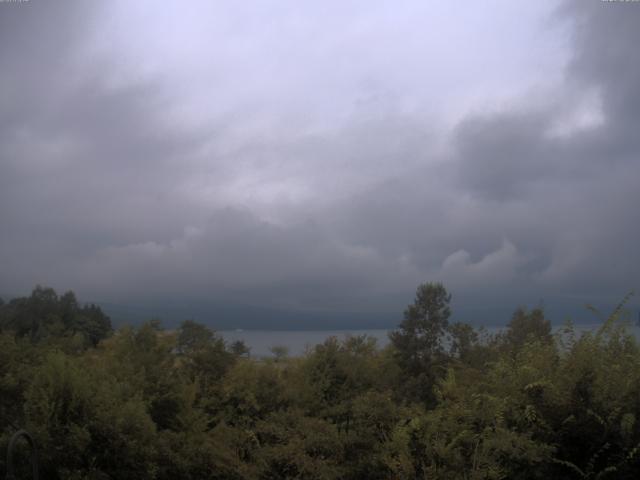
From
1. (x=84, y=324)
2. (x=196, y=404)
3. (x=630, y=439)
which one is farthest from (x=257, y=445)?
(x=84, y=324)

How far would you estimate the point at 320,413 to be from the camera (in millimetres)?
13250

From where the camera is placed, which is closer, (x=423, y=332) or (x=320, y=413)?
(x=320, y=413)

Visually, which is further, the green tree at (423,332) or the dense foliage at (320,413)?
the green tree at (423,332)

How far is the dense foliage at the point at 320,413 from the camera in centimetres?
832

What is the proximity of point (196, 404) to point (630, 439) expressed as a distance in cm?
941

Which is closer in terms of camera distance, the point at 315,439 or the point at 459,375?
the point at 315,439

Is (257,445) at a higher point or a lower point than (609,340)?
lower

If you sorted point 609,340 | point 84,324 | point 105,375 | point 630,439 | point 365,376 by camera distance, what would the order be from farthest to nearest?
point 84,324
point 365,376
point 105,375
point 609,340
point 630,439

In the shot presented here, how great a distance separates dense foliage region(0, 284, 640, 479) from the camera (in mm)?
8320

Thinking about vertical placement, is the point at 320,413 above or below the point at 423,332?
below

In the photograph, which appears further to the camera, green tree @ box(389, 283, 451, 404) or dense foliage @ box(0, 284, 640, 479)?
green tree @ box(389, 283, 451, 404)

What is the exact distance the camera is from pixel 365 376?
1488cm

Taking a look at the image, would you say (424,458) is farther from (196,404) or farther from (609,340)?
(196,404)

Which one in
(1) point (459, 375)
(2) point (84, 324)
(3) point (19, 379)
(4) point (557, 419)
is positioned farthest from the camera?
(2) point (84, 324)
